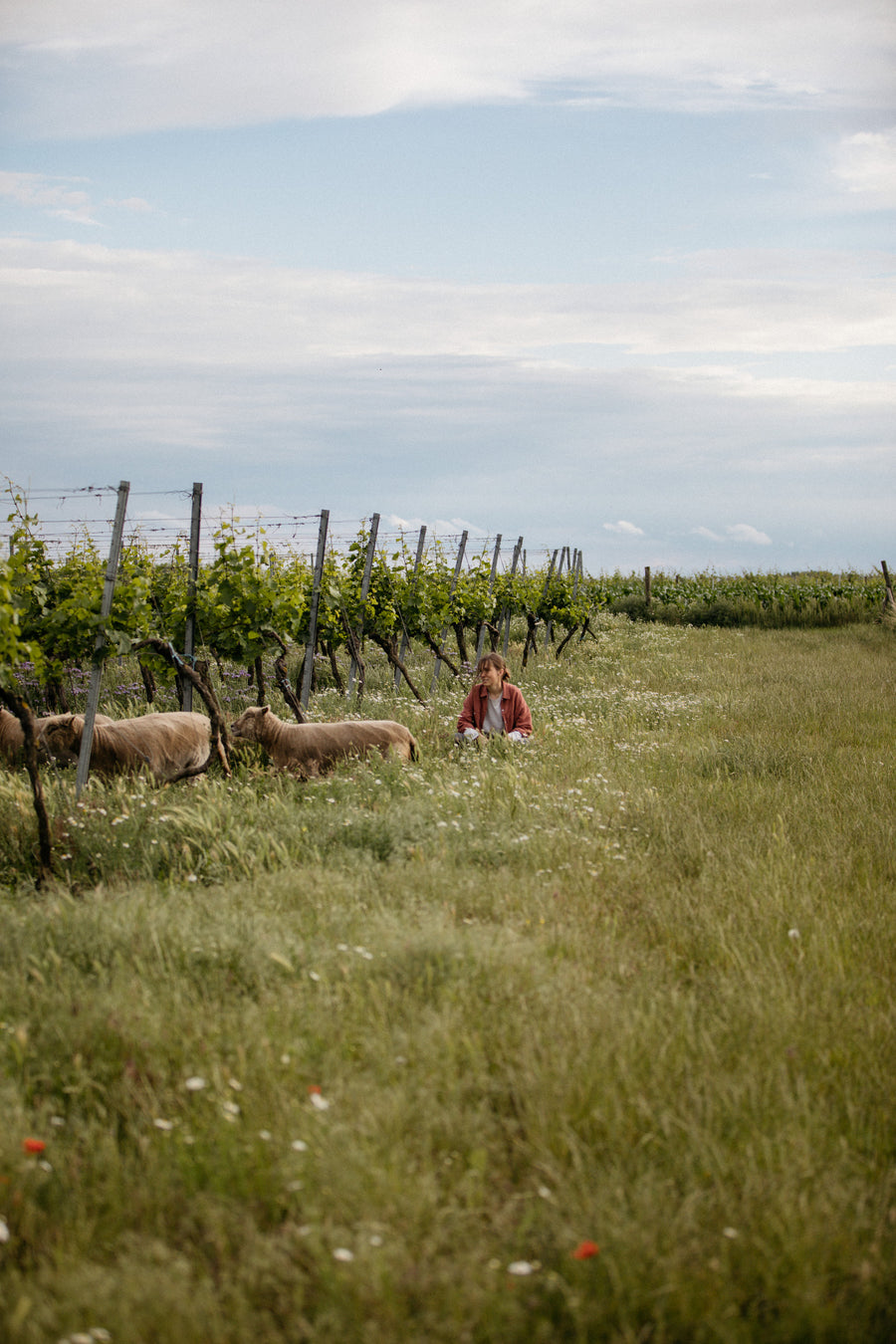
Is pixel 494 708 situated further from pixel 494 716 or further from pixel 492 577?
pixel 492 577

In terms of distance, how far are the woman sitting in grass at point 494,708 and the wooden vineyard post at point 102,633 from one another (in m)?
3.75

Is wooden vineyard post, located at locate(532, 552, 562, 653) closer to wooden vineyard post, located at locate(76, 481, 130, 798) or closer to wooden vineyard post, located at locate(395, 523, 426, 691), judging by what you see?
wooden vineyard post, located at locate(395, 523, 426, 691)

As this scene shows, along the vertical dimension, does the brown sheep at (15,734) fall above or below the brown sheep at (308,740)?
below

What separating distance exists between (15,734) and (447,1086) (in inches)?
304

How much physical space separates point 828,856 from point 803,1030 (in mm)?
2616

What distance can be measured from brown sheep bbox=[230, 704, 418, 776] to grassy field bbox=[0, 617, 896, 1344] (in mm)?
2234

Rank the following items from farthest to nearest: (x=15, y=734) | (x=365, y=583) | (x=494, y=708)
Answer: (x=365, y=583)
(x=494, y=708)
(x=15, y=734)

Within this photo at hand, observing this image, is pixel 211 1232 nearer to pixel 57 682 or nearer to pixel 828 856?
pixel 828 856

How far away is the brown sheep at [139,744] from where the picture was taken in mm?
8672

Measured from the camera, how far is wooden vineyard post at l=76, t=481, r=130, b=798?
8.38 m

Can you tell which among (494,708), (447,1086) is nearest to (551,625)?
(494,708)

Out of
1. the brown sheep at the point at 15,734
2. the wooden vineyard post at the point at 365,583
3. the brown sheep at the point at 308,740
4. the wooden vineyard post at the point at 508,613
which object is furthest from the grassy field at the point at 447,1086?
the wooden vineyard post at the point at 508,613

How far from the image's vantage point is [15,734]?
9.29m

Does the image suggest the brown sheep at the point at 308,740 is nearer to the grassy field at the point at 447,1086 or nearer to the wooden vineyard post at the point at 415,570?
the grassy field at the point at 447,1086
